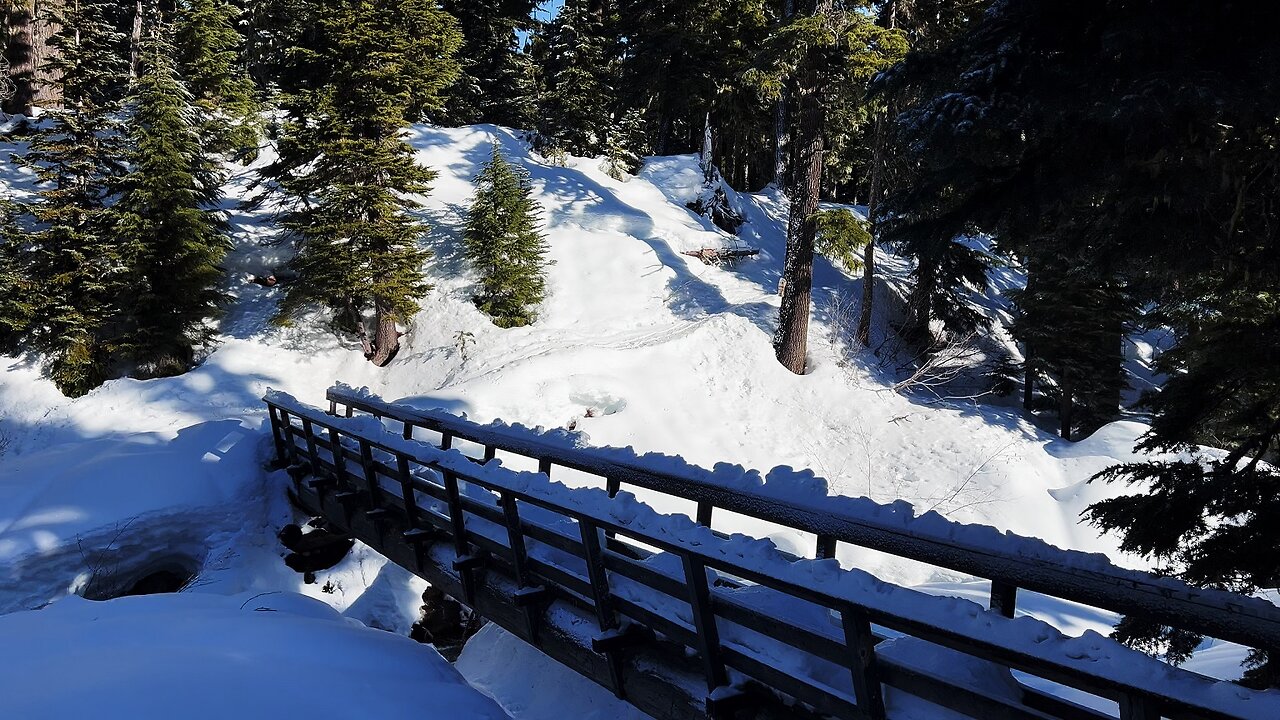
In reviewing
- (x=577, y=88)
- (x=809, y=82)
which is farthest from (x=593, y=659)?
(x=577, y=88)

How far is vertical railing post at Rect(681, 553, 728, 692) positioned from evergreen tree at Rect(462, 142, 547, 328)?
1399 cm

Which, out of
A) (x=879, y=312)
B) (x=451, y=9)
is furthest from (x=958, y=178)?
(x=451, y=9)

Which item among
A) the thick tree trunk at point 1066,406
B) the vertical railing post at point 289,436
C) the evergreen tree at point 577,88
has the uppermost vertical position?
the evergreen tree at point 577,88

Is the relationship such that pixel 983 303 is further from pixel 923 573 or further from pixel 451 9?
pixel 451 9

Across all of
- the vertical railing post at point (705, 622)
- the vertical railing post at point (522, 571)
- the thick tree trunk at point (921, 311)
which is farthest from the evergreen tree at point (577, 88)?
the vertical railing post at point (705, 622)

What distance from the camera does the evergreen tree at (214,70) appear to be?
66.4ft

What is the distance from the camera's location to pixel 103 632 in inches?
182

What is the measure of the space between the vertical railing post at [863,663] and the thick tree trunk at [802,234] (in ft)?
42.5

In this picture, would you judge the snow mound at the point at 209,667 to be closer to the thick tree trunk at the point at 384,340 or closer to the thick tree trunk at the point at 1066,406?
the thick tree trunk at the point at 384,340

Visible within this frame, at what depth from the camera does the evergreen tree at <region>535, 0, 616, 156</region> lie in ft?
80.3

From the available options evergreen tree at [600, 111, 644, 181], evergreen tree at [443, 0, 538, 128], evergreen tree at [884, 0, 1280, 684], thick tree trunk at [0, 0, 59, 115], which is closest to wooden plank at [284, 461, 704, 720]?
evergreen tree at [884, 0, 1280, 684]

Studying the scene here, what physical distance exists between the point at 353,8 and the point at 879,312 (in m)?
15.0

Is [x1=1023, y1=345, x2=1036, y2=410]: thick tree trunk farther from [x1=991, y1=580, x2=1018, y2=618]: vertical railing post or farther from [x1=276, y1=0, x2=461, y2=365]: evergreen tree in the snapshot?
[x1=991, y1=580, x2=1018, y2=618]: vertical railing post

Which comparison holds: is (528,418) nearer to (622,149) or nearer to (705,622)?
(705,622)
